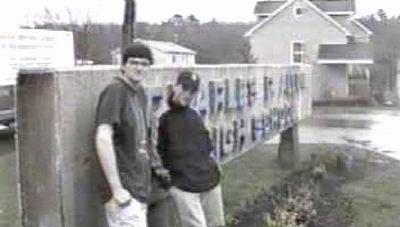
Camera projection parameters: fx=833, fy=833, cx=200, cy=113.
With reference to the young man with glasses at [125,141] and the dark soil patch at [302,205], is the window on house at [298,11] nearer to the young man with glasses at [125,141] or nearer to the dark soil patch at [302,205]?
the dark soil patch at [302,205]

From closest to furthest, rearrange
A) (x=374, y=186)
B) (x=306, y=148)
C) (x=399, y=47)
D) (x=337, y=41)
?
1. (x=374, y=186)
2. (x=306, y=148)
3. (x=337, y=41)
4. (x=399, y=47)

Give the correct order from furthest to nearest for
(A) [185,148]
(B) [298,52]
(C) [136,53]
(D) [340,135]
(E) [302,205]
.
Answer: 1. (B) [298,52]
2. (D) [340,135]
3. (E) [302,205]
4. (A) [185,148]
5. (C) [136,53]

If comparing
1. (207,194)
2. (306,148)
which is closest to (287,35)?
(306,148)

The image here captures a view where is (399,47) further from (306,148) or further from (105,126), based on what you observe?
(105,126)

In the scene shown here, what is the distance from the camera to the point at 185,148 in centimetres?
629

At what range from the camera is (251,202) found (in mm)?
11016

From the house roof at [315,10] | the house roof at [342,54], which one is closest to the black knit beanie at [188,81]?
the house roof at [342,54]

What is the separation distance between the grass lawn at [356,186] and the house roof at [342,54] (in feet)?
111

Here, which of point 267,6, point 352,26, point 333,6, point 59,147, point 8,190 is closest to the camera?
point 59,147

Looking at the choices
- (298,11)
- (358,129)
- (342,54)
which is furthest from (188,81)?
(298,11)

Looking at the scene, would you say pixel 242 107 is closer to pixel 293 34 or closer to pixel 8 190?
pixel 8 190

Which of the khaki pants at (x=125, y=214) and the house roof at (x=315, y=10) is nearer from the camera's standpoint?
the khaki pants at (x=125, y=214)

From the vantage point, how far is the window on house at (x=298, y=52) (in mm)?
52531

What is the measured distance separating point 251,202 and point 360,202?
1800 mm
